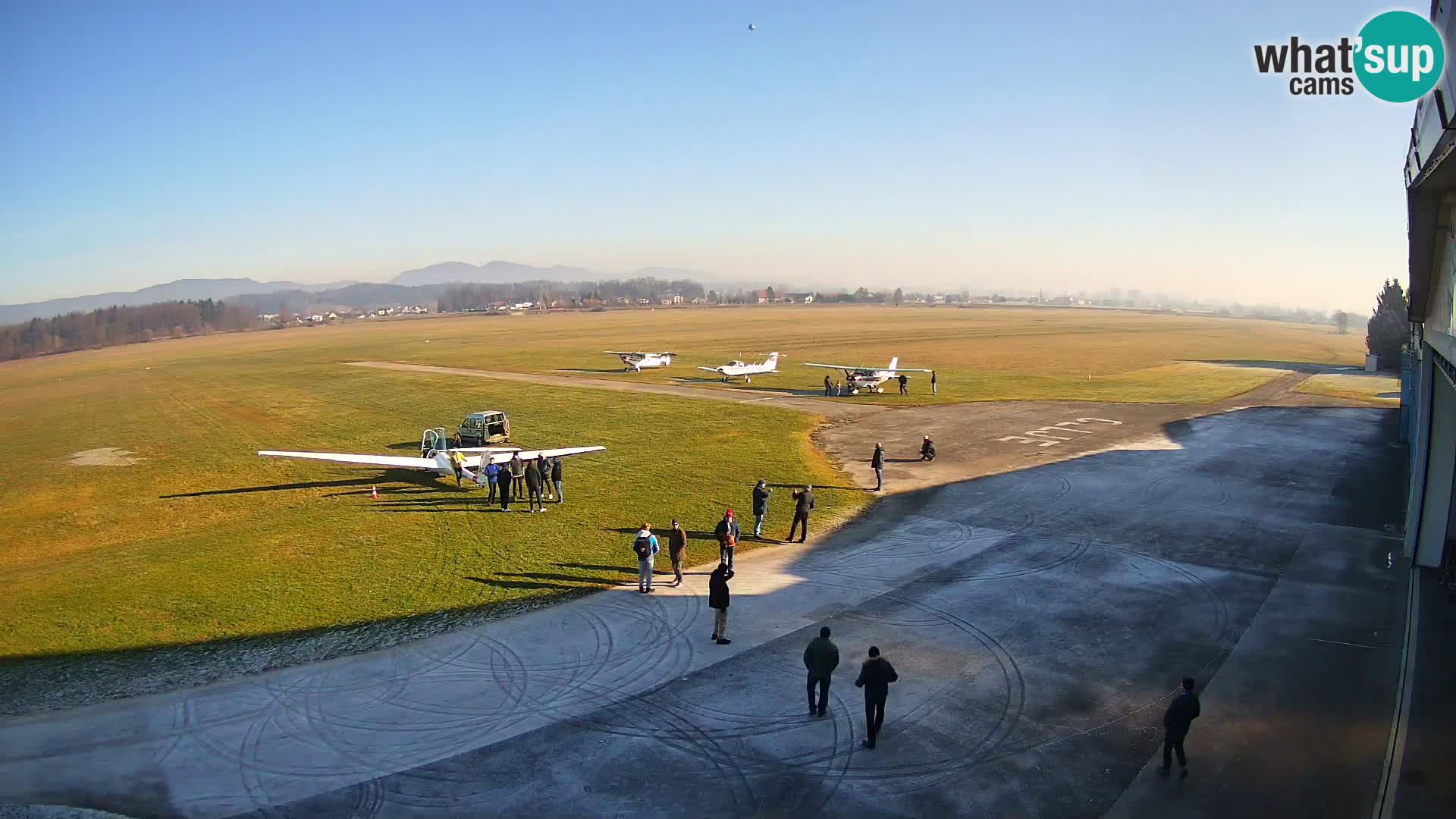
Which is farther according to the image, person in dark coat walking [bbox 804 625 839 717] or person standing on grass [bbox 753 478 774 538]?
person standing on grass [bbox 753 478 774 538]

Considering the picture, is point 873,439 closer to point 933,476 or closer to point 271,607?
point 933,476

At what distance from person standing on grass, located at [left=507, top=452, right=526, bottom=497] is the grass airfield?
1.39 m

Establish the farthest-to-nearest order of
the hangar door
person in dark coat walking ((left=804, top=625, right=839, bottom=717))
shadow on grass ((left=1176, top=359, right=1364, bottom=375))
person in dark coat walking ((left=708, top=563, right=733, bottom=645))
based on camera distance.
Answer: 1. shadow on grass ((left=1176, top=359, right=1364, bottom=375))
2. the hangar door
3. person in dark coat walking ((left=708, top=563, right=733, bottom=645))
4. person in dark coat walking ((left=804, top=625, right=839, bottom=717))

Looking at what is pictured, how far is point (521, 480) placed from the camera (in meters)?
25.8

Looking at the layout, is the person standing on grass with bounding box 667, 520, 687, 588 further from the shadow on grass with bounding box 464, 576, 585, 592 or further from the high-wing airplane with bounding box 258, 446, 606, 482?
the high-wing airplane with bounding box 258, 446, 606, 482

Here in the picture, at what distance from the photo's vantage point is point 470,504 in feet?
79.4

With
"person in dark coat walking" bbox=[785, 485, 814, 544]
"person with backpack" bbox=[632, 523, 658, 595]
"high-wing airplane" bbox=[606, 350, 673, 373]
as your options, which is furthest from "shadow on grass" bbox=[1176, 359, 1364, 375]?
"person with backpack" bbox=[632, 523, 658, 595]

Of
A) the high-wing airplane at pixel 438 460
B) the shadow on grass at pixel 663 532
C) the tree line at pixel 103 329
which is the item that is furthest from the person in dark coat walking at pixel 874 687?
the tree line at pixel 103 329

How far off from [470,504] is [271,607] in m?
8.39

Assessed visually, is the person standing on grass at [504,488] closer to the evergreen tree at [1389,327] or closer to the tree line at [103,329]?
the evergreen tree at [1389,327]

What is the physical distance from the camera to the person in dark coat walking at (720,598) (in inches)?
521

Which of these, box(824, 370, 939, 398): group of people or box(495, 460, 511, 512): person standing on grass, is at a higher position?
box(824, 370, 939, 398): group of people

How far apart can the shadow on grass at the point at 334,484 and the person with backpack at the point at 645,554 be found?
1361cm

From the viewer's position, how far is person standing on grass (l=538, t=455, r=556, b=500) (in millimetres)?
24094
